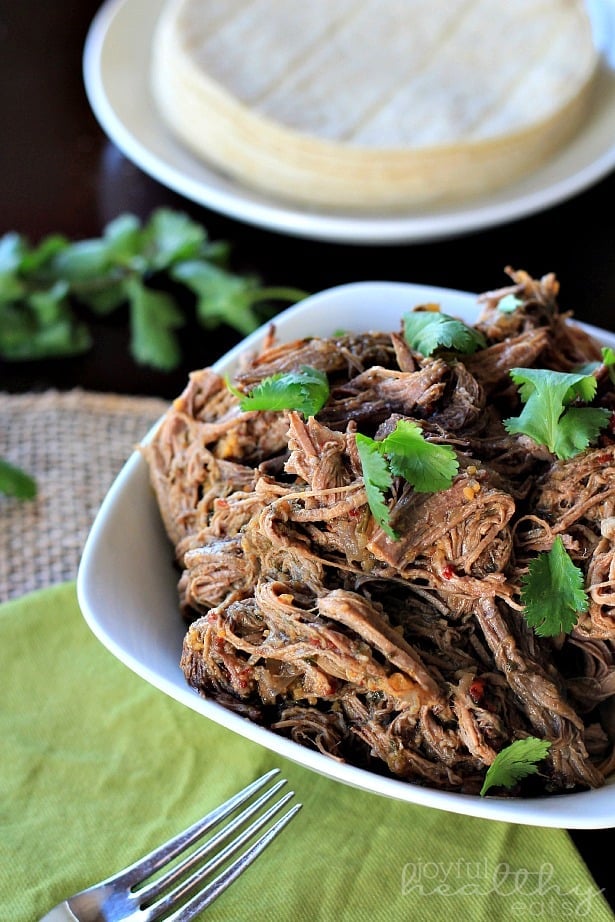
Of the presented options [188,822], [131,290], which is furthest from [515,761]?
[131,290]

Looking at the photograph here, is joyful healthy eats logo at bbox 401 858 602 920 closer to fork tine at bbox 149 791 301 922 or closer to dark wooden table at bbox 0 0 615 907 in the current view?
fork tine at bbox 149 791 301 922

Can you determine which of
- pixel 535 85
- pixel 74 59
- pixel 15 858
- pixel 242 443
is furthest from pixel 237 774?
pixel 74 59

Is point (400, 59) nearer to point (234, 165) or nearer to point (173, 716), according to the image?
point (234, 165)

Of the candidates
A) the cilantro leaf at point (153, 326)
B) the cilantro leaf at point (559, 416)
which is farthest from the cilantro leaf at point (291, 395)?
the cilantro leaf at point (153, 326)

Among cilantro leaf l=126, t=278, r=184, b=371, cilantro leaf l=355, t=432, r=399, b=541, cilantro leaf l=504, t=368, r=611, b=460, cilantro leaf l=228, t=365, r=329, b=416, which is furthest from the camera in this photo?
cilantro leaf l=126, t=278, r=184, b=371

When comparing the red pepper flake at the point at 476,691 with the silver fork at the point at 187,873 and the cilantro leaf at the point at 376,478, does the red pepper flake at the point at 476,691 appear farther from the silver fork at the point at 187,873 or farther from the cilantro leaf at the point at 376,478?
the silver fork at the point at 187,873

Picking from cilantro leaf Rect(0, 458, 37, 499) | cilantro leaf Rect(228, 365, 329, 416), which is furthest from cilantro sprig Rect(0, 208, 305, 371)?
cilantro leaf Rect(228, 365, 329, 416)

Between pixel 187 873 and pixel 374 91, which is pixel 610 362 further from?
pixel 374 91
